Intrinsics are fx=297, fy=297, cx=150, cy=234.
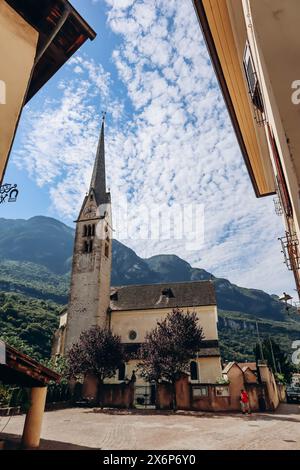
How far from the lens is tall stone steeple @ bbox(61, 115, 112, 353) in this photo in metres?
33.1

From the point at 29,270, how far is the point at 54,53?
147 meters

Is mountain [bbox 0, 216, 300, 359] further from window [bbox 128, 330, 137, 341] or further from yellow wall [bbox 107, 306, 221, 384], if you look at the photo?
window [bbox 128, 330, 137, 341]

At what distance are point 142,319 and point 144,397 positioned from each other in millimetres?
9915

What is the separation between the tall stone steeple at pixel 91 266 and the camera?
33116 mm

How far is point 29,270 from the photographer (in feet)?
470

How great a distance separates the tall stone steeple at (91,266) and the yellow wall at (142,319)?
5.51 ft

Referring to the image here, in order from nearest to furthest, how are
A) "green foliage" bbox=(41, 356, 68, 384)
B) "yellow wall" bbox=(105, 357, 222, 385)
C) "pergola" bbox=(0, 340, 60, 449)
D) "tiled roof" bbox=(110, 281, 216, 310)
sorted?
"pergola" bbox=(0, 340, 60, 449), "green foliage" bbox=(41, 356, 68, 384), "yellow wall" bbox=(105, 357, 222, 385), "tiled roof" bbox=(110, 281, 216, 310)

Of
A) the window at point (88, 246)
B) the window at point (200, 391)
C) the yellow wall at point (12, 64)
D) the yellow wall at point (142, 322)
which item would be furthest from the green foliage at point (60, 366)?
the yellow wall at point (12, 64)

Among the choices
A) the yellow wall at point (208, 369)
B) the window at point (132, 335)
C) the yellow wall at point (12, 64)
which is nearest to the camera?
the yellow wall at point (12, 64)

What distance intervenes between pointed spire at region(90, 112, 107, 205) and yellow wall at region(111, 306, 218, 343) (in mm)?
15604

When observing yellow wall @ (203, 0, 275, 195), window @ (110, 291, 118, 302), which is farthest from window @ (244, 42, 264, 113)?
window @ (110, 291, 118, 302)

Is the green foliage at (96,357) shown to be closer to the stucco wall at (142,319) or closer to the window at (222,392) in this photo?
the stucco wall at (142,319)
